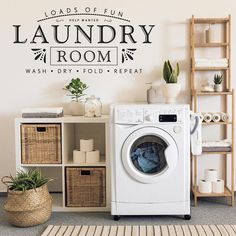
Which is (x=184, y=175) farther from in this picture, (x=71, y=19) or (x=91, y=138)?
(x=71, y=19)

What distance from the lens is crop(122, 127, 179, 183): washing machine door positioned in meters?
3.76

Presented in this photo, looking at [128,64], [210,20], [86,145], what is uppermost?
[210,20]

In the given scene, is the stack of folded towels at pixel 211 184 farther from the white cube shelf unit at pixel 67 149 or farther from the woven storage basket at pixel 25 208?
the woven storage basket at pixel 25 208

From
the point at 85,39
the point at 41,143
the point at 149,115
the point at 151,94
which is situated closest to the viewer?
the point at 149,115

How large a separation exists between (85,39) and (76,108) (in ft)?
2.17

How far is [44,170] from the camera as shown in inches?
181

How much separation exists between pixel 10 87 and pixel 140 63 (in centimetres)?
126

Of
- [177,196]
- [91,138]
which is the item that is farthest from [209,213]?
[91,138]

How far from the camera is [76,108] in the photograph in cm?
437

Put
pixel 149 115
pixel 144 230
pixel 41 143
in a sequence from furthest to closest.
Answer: pixel 41 143 < pixel 149 115 < pixel 144 230

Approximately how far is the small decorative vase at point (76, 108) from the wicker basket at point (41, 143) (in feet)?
1.13

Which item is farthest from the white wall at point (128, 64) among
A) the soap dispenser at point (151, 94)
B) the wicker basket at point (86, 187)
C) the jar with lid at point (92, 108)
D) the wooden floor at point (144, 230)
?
the wooden floor at point (144, 230)

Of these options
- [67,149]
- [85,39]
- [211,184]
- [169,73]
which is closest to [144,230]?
[211,184]

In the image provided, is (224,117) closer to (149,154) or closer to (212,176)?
(212,176)
